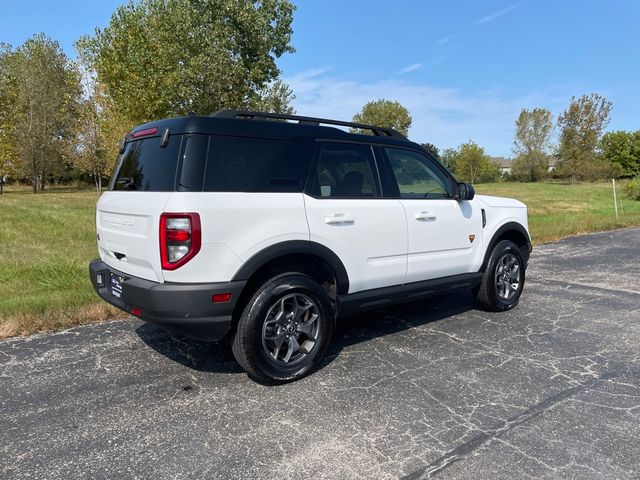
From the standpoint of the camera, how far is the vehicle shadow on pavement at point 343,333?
12.9 feet

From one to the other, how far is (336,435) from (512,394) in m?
1.38

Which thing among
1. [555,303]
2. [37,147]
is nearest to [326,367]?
[555,303]

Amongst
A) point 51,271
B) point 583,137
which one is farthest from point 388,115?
point 51,271

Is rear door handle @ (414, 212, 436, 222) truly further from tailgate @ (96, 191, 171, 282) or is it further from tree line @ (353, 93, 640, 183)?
tree line @ (353, 93, 640, 183)

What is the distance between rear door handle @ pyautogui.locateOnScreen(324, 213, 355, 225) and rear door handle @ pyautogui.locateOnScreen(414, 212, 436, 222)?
2.68 ft

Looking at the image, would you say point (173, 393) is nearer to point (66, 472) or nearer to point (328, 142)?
point (66, 472)

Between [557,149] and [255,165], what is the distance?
203ft

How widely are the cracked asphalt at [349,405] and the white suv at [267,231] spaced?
0.45 m

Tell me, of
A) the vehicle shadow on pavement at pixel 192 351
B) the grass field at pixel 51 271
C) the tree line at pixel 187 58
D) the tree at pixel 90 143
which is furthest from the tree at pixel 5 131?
the vehicle shadow on pavement at pixel 192 351

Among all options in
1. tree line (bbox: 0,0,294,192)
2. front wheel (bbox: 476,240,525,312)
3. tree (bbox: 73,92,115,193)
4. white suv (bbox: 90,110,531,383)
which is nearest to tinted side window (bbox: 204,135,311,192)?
white suv (bbox: 90,110,531,383)

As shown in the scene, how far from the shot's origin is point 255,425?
2916mm

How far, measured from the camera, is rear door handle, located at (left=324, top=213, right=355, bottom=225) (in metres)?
3.69

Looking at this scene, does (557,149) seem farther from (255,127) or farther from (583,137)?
(255,127)

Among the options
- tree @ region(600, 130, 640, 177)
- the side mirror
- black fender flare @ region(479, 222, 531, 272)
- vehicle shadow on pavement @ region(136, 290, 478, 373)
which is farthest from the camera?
tree @ region(600, 130, 640, 177)
